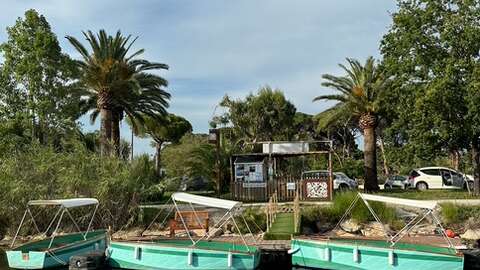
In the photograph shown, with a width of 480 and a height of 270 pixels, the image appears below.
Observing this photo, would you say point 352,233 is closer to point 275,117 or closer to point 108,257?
point 108,257

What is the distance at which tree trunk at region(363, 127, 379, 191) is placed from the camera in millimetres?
41656

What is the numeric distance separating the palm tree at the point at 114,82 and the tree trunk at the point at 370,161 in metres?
15.0

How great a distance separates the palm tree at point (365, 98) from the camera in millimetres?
41594

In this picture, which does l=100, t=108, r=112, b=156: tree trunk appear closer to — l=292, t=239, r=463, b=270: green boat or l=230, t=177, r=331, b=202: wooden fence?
l=230, t=177, r=331, b=202: wooden fence

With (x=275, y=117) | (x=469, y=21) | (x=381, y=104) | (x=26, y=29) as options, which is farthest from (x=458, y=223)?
(x=275, y=117)

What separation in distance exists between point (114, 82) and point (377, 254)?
22891 millimetres

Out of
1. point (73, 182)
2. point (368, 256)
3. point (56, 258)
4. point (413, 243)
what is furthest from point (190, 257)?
point (73, 182)

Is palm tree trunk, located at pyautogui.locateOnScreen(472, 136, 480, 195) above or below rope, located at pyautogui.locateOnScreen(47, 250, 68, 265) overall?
above

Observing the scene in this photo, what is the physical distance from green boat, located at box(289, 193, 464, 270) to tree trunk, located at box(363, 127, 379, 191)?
20.9 metres

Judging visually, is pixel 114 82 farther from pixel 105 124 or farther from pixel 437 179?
pixel 437 179

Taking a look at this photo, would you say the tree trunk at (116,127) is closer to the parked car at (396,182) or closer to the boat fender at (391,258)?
the boat fender at (391,258)

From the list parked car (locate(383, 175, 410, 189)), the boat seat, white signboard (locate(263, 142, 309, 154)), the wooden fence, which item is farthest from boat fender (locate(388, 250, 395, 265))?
parked car (locate(383, 175, 410, 189))

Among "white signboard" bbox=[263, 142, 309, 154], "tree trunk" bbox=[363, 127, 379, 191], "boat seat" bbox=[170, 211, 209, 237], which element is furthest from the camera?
"tree trunk" bbox=[363, 127, 379, 191]

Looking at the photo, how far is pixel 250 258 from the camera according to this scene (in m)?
18.0
